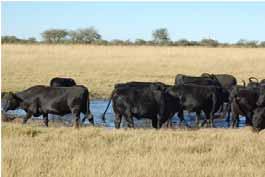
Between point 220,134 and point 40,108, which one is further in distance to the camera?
point 40,108

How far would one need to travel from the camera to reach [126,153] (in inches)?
377

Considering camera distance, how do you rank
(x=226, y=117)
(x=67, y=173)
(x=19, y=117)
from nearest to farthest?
(x=67, y=173) → (x=19, y=117) → (x=226, y=117)

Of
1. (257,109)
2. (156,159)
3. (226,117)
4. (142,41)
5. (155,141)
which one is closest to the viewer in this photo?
(156,159)

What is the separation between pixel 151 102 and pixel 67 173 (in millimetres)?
6413

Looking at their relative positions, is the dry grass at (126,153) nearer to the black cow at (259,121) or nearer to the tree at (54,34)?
the black cow at (259,121)

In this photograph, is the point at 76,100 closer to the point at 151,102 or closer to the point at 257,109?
the point at 151,102

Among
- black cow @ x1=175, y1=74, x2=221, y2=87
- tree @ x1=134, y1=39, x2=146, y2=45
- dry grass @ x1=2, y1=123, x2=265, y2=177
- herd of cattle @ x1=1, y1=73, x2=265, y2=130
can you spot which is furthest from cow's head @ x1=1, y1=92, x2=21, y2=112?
tree @ x1=134, y1=39, x2=146, y2=45

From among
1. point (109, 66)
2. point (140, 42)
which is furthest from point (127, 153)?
point (140, 42)

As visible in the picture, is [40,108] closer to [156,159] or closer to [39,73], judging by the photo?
[156,159]

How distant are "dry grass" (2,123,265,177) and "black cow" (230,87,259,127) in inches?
111

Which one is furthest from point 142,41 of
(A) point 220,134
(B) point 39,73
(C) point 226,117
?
(A) point 220,134

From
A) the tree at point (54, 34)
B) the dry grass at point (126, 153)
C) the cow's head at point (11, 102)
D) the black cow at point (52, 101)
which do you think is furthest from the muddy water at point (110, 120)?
the tree at point (54, 34)

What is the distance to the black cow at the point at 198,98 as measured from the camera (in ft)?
50.4

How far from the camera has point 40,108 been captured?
14359mm
